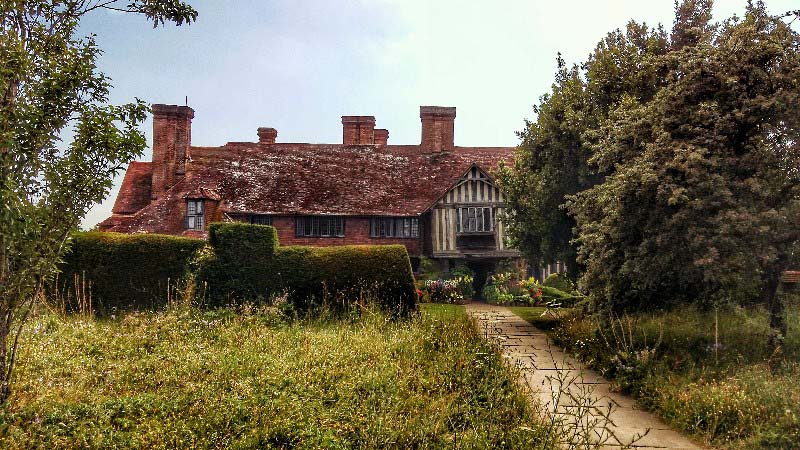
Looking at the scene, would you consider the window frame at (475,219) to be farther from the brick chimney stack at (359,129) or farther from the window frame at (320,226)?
the brick chimney stack at (359,129)

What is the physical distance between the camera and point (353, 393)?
6.96 metres

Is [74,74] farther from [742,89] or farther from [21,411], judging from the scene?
[742,89]

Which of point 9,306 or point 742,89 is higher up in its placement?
point 742,89

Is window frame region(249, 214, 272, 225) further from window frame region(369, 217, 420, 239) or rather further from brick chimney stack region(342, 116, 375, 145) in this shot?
brick chimney stack region(342, 116, 375, 145)

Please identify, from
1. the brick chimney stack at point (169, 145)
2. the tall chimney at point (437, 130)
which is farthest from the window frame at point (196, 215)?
the tall chimney at point (437, 130)

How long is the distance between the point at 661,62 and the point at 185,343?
1172 cm

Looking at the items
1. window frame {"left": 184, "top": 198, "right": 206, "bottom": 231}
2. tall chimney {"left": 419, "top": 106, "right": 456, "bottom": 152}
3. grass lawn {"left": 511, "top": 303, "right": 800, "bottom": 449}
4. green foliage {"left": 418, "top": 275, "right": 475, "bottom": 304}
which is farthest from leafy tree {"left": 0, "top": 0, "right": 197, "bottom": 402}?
tall chimney {"left": 419, "top": 106, "right": 456, "bottom": 152}

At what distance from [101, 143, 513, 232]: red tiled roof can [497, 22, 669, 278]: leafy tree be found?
9.11 m

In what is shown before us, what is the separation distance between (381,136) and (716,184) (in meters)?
26.0

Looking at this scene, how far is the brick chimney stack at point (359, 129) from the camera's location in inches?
1326

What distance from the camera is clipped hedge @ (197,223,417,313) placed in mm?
14117

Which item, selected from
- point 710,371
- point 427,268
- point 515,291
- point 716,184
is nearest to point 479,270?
point 427,268

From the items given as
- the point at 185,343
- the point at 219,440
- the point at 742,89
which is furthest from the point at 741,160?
the point at 185,343

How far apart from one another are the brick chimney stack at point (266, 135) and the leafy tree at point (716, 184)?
83.4ft
